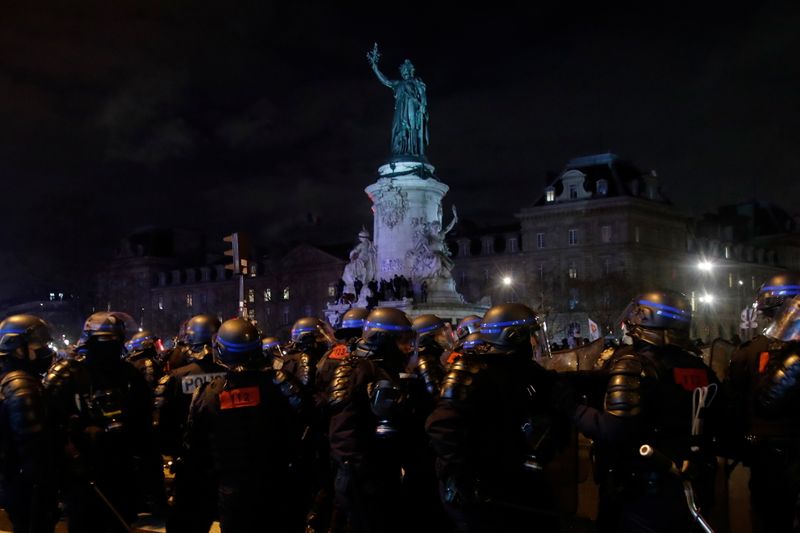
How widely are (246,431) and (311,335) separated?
4.18 metres

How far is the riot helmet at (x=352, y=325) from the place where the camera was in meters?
10.1

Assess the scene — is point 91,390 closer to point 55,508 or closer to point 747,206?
point 55,508

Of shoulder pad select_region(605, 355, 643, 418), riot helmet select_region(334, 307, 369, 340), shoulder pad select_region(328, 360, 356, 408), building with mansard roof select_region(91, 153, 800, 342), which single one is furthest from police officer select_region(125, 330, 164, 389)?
building with mansard roof select_region(91, 153, 800, 342)

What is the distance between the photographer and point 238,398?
6789 millimetres

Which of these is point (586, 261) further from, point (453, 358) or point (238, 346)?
point (238, 346)

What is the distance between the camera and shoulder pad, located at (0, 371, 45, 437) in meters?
6.94

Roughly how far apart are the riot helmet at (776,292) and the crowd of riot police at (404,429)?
2 cm

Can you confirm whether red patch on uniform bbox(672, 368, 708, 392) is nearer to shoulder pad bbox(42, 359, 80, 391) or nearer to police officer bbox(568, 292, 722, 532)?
police officer bbox(568, 292, 722, 532)

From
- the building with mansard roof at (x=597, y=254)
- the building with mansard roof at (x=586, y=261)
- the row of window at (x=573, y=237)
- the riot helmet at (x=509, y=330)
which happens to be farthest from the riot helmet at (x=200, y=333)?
the row of window at (x=573, y=237)

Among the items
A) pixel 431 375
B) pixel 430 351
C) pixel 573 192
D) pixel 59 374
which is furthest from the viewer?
pixel 573 192

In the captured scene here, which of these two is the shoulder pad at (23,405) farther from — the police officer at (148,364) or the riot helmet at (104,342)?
the police officer at (148,364)

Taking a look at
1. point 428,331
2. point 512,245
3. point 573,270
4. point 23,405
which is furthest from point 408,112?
point 512,245

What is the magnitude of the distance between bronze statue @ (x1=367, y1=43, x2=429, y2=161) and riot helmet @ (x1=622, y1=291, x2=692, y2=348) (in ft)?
96.5

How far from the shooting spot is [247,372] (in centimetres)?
693
